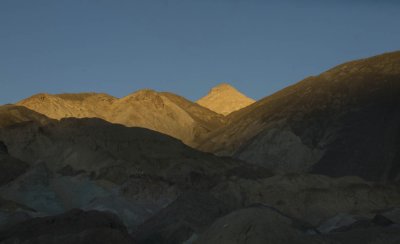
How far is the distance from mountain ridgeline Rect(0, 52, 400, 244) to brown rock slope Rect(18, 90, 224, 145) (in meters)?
0.28

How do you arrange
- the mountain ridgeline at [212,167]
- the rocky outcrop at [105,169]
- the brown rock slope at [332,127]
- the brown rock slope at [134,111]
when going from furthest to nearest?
1. the brown rock slope at [134,111]
2. the brown rock slope at [332,127]
3. the rocky outcrop at [105,169]
4. the mountain ridgeline at [212,167]

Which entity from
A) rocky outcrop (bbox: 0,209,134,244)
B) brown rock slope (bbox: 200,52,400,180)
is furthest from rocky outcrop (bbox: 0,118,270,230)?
rocky outcrop (bbox: 0,209,134,244)

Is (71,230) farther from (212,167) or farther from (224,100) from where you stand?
(224,100)

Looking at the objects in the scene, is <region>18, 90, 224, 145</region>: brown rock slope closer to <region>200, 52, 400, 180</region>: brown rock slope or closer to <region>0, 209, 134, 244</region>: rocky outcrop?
<region>200, 52, 400, 180</region>: brown rock slope

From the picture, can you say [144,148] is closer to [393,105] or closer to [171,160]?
[171,160]

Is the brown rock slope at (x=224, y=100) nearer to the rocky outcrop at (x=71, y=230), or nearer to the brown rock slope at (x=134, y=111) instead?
the brown rock slope at (x=134, y=111)

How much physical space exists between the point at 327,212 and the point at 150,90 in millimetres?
71607

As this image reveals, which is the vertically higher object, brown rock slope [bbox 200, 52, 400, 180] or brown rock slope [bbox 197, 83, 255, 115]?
brown rock slope [bbox 197, 83, 255, 115]

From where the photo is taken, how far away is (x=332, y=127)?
4557 inches

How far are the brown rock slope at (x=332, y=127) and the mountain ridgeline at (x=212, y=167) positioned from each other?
0.22 m

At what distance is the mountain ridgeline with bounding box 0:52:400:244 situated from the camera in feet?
140

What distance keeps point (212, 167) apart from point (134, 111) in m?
49.4

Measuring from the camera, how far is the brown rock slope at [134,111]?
432ft

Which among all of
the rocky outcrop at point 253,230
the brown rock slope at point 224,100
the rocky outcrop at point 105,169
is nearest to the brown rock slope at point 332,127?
the rocky outcrop at point 105,169
